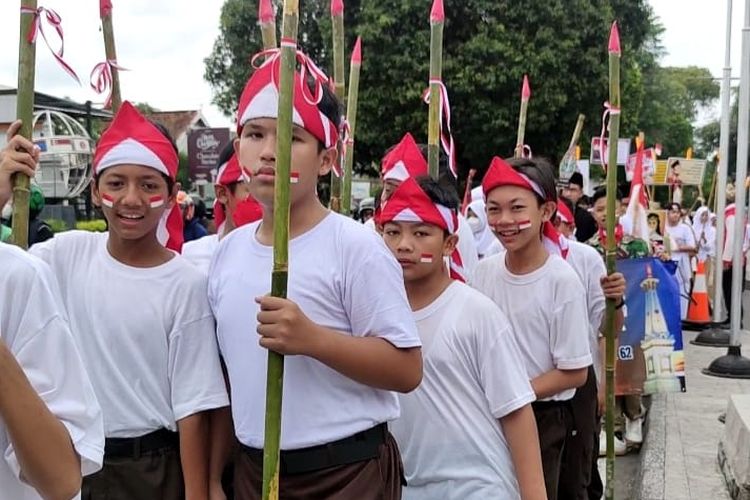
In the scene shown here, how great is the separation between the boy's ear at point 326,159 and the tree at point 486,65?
18809 mm

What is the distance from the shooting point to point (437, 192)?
9.75 ft

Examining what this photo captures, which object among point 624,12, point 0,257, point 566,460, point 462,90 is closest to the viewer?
point 0,257

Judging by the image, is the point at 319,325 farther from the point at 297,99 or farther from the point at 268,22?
the point at 268,22

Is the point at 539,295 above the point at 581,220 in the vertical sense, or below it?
below

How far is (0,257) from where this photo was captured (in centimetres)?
151

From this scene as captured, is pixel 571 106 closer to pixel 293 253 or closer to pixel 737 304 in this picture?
pixel 737 304

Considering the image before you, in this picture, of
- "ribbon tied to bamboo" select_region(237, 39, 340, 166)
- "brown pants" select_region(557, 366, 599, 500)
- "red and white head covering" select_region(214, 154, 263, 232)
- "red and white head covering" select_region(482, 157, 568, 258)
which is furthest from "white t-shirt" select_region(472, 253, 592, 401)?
"ribbon tied to bamboo" select_region(237, 39, 340, 166)

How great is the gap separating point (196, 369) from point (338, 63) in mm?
1682

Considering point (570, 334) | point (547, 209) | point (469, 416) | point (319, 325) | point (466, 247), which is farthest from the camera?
point (466, 247)

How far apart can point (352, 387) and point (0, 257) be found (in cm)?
95

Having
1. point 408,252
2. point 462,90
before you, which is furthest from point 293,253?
point 462,90

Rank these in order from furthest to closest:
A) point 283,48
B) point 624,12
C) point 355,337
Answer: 1. point 624,12
2. point 355,337
3. point 283,48

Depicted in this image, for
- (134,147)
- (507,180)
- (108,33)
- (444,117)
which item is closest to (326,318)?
(134,147)

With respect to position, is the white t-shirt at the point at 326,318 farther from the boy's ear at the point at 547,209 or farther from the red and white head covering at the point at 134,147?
the boy's ear at the point at 547,209
